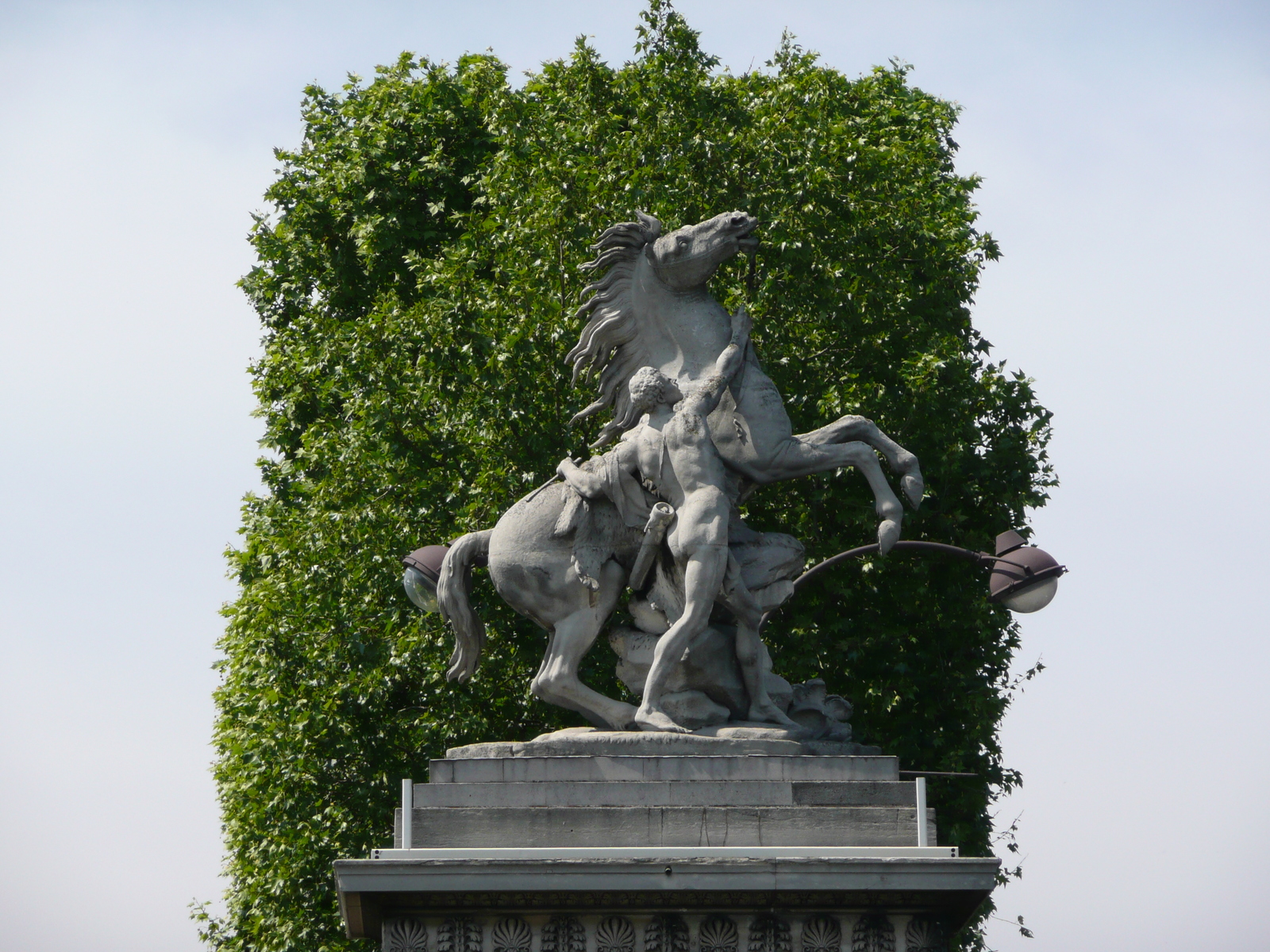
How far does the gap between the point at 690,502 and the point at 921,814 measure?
2.49 m

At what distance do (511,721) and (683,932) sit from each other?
856 cm

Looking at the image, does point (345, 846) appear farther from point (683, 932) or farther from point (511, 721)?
point (683, 932)

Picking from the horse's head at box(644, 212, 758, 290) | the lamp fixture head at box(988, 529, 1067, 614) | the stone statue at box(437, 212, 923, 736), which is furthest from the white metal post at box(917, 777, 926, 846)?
the horse's head at box(644, 212, 758, 290)

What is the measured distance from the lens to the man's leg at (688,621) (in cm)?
1209

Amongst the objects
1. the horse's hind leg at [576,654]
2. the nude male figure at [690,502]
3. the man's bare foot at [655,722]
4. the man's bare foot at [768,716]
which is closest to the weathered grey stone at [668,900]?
the man's bare foot at [655,722]

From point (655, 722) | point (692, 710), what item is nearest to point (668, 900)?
point (655, 722)

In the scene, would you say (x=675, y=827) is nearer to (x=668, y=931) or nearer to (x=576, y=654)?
(x=668, y=931)

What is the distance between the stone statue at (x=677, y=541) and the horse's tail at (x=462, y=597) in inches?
0.4

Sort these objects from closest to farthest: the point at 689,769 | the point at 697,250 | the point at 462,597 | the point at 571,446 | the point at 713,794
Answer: the point at 713,794 < the point at 689,769 < the point at 462,597 < the point at 697,250 < the point at 571,446

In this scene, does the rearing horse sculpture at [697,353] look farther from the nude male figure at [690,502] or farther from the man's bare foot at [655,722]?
the man's bare foot at [655,722]

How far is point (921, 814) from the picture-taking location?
11.2 meters

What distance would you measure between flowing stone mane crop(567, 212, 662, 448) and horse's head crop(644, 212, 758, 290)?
220mm

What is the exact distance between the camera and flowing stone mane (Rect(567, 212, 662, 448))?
43.8ft

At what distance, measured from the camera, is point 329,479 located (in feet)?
68.3
